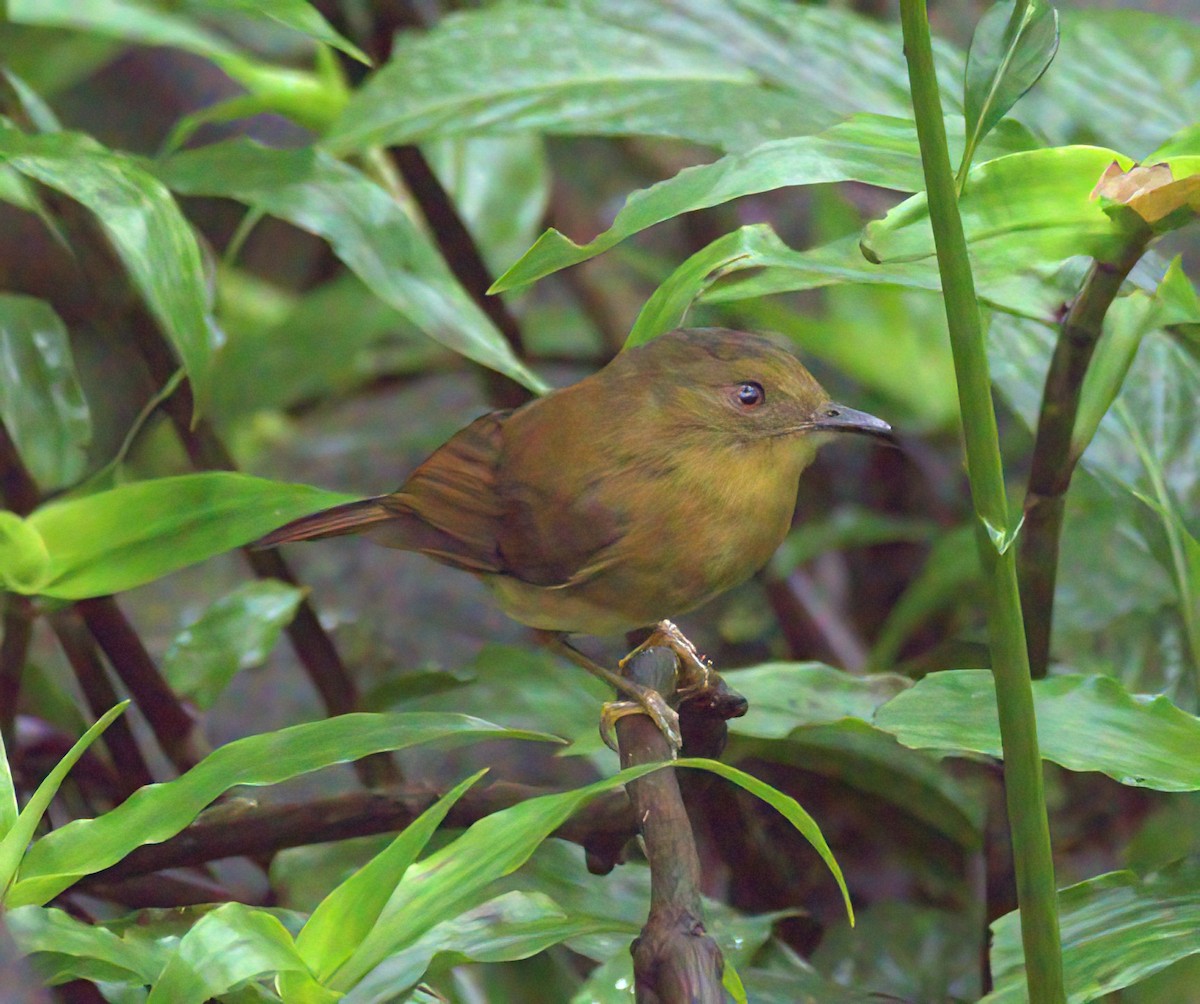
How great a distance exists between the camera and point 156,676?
1.52 m

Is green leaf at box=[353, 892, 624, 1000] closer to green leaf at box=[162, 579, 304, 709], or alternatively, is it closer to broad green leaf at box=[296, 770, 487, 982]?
broad green leaf at box=[296, 770, 487, 982]

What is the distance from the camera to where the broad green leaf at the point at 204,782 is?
919 mm

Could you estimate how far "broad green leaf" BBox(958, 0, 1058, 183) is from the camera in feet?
2.81

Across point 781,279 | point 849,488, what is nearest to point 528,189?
point 849,488

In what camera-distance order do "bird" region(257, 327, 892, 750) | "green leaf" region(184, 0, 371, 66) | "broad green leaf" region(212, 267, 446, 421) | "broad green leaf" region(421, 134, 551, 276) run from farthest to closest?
"broad green leaf" region(212, 267, 446, 421), "broad green leaf" region(421, 134, 551, 276), "bird" region(257, 327, 892, 750), "green leaf" region(184, 0, 371, 66)

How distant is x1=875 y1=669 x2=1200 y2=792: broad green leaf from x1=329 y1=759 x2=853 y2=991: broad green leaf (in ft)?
0.62

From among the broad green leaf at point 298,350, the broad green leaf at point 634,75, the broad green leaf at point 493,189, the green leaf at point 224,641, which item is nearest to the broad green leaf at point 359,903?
the green leaf at point 224,641

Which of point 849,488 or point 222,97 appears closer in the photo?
point 849,488

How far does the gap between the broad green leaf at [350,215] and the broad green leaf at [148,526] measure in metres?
0.36

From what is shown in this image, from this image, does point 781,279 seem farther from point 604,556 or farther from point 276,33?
point 276,33

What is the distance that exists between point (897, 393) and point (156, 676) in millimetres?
1621

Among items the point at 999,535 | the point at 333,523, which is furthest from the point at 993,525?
the point at 333,523

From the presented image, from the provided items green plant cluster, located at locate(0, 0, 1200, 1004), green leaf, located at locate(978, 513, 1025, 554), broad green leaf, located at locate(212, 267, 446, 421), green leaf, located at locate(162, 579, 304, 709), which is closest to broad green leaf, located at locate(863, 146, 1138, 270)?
green plant cluster, located at locate(0, 0, 1200, 1004)

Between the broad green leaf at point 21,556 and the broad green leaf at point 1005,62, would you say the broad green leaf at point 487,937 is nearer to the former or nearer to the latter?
the broad green leaf at point 21,556
